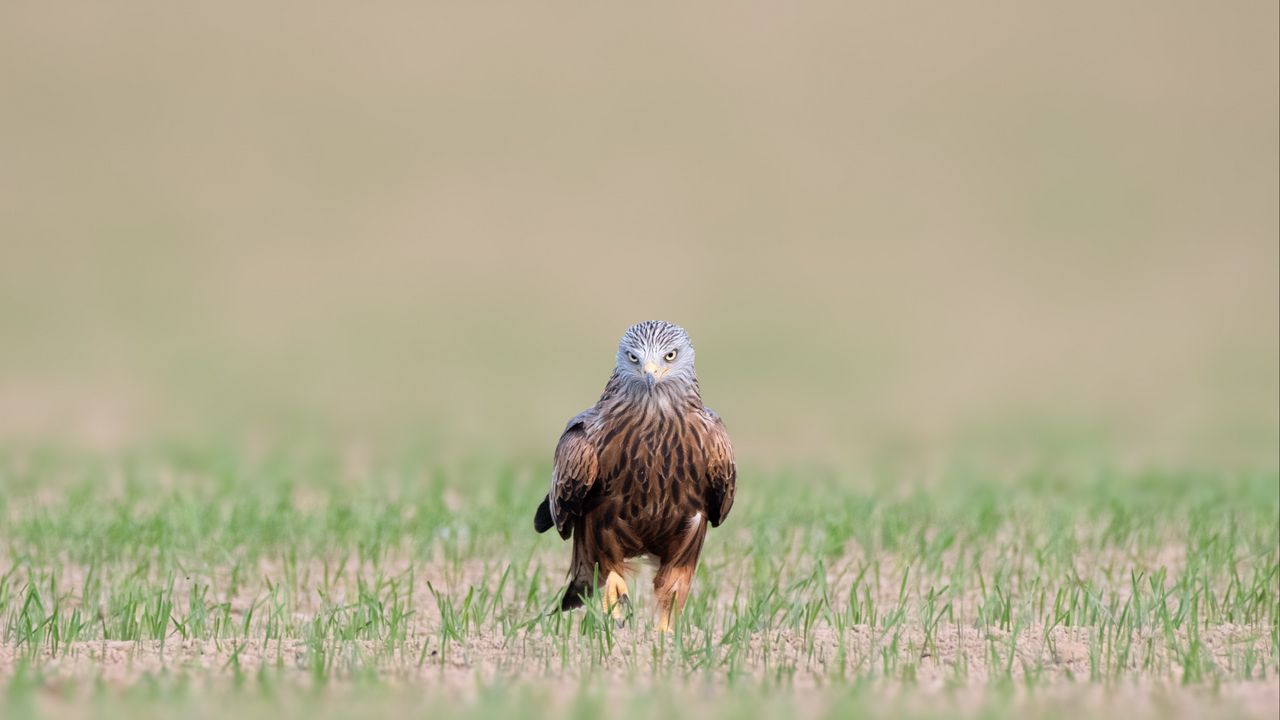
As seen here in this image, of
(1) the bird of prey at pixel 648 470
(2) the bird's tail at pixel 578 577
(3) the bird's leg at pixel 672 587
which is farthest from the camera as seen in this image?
(2) the bird's tail at pixel 578 577

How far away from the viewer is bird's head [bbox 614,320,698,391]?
738 cm

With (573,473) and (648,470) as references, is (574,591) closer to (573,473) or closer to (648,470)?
(573,473)

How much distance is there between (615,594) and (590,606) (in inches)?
17.0

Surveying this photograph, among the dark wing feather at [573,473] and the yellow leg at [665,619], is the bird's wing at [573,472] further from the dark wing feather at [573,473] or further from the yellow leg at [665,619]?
the yellow leg at [665,619]

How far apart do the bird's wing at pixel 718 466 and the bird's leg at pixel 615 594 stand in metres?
0.52

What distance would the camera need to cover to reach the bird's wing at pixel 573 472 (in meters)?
7.63

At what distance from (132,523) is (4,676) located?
13.2 ft

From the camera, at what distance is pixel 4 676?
6.40 meters

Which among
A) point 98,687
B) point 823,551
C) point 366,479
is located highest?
point 366,479

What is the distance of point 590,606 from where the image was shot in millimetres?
7301

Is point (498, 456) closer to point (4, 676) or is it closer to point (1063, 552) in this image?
point (1063, 552)

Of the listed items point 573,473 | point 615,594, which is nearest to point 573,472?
point 573,473

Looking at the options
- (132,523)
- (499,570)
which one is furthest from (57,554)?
(499,570)

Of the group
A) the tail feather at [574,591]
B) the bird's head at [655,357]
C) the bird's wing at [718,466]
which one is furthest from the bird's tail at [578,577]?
the bird's head at [655,357]
